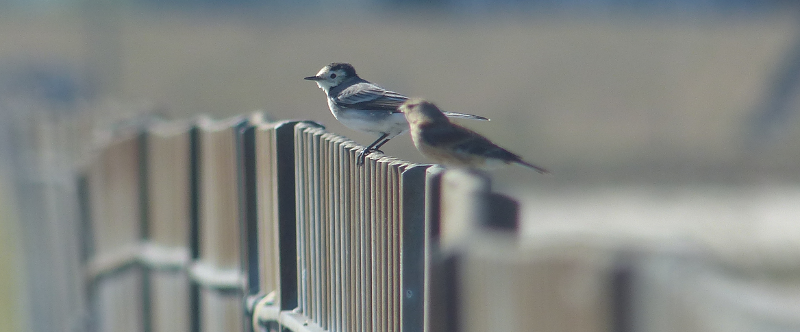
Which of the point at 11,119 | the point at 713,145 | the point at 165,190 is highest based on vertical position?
the point at 165,190

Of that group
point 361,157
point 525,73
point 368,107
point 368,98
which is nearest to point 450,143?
point 361,157

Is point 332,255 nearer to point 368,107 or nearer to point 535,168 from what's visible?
point 535,168

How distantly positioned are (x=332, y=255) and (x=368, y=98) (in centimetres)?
265

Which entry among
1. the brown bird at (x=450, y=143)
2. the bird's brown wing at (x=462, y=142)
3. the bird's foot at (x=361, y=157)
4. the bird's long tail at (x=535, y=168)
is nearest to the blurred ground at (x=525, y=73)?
the brown bird at (x=450, y=143)

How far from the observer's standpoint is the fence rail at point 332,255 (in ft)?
6.43

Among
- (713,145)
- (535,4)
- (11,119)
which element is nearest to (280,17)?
(535,4)

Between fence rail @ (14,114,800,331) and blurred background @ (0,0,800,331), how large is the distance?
517 cm

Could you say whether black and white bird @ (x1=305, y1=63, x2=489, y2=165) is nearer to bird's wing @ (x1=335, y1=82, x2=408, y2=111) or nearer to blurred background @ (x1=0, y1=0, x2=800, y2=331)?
bird's wing @ (x1=335, y1=82, x2=408, y2=111)

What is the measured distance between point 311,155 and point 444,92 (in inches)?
1191

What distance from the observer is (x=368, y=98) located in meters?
6.32

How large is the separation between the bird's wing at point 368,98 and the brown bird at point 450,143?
4.35ft

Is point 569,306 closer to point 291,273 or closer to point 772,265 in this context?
point 291,273

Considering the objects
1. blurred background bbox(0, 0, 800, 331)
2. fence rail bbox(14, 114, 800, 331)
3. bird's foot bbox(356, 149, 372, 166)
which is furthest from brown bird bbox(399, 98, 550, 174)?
blurred background bbox(0, 0, 800, 331)

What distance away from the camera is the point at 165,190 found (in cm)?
600
